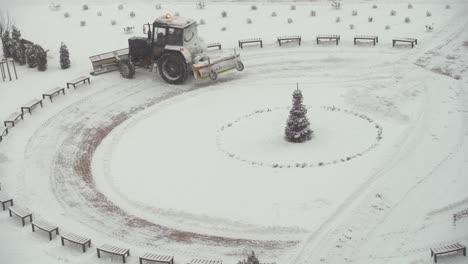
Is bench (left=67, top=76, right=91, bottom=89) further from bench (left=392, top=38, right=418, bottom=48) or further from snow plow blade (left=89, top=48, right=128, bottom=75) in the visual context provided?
bench (left=392, top=38, right=418, bottom=48)

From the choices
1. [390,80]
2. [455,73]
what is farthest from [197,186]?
[455,73]

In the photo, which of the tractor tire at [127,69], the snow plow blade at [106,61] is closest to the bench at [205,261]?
the tractor tire at [127,69]

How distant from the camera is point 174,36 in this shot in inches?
1060

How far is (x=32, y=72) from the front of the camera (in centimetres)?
2930

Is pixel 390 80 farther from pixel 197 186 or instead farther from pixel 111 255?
pixel 111 255

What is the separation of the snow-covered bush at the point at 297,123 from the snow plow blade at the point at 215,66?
636 centimetres

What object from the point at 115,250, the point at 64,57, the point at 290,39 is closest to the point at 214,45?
the point at 290,39

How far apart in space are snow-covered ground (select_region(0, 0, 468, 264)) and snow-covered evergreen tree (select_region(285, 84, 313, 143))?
363 mm

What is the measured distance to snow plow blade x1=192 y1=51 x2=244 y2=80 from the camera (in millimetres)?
26344

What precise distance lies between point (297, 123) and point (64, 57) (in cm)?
1317

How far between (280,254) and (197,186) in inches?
177

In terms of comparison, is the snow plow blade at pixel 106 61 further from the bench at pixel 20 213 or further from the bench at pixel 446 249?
the bench at pixel 446 249

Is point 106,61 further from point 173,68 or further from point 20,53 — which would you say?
point 20,53

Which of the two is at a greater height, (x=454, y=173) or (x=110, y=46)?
(x=110, y=46)
